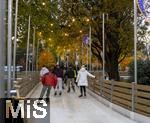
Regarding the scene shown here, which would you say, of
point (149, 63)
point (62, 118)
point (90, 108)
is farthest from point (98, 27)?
point (62, 118)

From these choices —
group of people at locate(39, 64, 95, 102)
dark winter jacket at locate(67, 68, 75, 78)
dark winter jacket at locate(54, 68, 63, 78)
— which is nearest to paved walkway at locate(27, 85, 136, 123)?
group of people at locate(39, 64, 95, 102)

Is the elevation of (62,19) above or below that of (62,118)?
above

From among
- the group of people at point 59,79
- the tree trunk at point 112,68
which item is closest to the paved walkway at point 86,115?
the group of people at point 59,79

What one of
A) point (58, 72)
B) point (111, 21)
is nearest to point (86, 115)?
point (58, 72)

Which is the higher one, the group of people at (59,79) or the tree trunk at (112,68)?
the tree trunk at (112,68)

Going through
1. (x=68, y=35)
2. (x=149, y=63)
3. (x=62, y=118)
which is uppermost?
(x=68, y=35)

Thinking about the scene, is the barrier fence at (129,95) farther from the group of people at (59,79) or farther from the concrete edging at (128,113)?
the group of people at (59,79)

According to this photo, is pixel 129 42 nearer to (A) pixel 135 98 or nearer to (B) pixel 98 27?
(B) pixel 98 27

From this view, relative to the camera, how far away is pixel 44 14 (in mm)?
37344

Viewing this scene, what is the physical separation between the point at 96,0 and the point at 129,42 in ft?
15.1

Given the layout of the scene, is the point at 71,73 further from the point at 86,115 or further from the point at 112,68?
the point at 86,115

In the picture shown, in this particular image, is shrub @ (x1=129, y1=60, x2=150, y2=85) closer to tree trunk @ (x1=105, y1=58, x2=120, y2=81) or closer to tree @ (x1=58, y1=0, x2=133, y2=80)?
tree @ (x1=58, y1=0, x2=133, y2=80)

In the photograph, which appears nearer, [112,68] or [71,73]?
[71,73]

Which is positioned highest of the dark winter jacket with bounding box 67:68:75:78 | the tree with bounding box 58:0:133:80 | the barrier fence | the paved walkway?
the tree with bounding box 58:0:133:80
